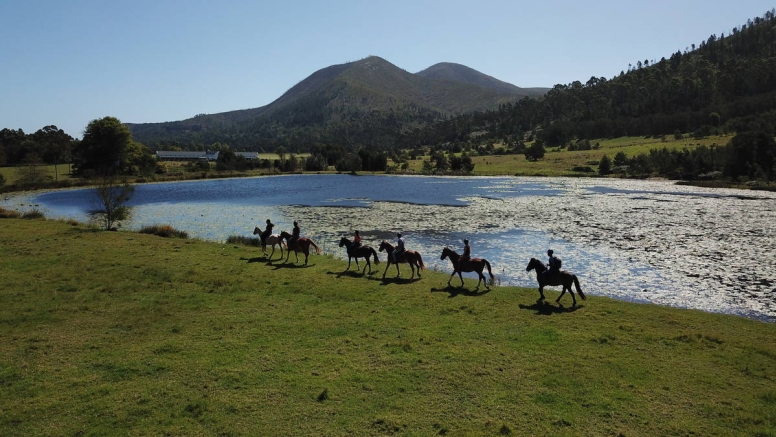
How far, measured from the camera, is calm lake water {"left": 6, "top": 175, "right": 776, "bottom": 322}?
23359mm

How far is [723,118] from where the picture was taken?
157 meters

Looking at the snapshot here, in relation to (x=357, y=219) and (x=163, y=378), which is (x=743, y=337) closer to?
(x=163, y=378)

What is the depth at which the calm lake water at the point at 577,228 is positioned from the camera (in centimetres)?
2336

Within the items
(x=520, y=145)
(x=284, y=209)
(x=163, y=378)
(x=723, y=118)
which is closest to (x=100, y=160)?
(x=284, y=209)

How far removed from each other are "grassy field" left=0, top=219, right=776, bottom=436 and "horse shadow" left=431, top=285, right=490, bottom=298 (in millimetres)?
160

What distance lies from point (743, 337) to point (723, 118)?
184 meters

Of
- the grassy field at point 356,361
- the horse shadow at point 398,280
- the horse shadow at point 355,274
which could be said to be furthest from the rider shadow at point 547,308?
the horse shadow at point 355,274

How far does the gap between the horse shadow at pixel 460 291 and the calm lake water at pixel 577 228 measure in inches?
39.3

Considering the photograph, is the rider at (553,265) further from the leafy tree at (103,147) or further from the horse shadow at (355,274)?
the leafy tree at (103,147)

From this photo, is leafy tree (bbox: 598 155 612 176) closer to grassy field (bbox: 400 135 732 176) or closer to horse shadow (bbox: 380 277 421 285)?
grassy field (bbox: 400 135 732 176)

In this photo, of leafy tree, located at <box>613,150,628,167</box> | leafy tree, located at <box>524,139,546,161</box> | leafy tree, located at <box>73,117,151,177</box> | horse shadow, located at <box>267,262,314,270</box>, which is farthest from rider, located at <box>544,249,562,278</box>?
leafy tree, located at <box>524,139,546,161</box>

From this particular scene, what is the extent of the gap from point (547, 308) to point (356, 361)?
29.0 feet

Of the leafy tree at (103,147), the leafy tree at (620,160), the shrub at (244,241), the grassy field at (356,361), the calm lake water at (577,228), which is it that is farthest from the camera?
the leafy tree at (620,160)

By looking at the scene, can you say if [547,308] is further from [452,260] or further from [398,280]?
[398,280]
